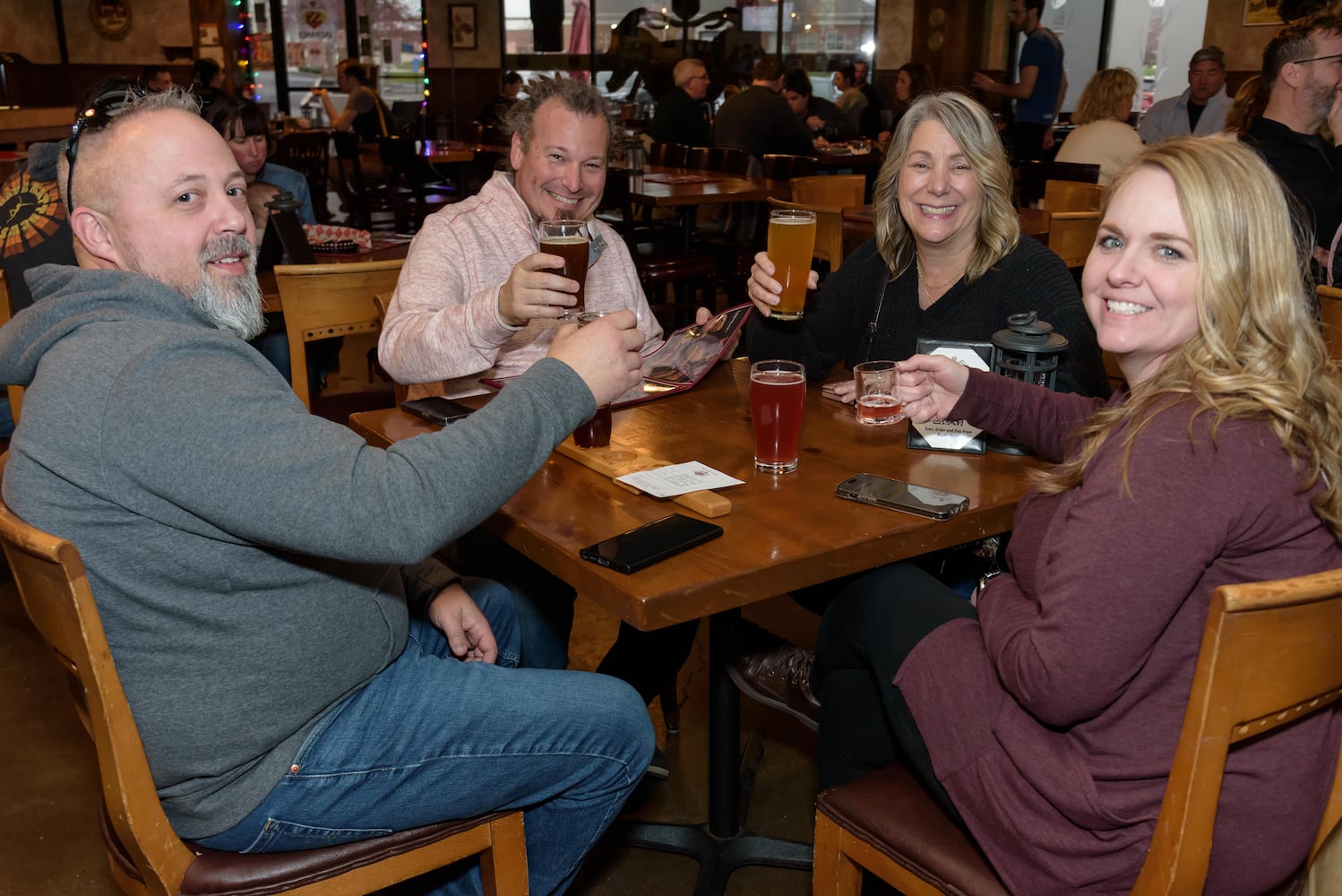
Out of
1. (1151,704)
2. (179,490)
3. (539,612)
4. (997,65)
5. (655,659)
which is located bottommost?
(655,659)

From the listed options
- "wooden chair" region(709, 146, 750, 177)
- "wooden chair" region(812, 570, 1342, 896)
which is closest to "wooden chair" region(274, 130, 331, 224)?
"wooden chair" region(709, 146, 750, 177)

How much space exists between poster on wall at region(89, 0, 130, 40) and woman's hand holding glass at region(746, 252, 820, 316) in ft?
42.6

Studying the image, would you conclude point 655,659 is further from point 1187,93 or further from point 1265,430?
point 1187,93

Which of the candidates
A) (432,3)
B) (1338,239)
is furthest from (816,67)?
(1338,239)

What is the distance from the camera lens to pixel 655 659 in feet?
7.39

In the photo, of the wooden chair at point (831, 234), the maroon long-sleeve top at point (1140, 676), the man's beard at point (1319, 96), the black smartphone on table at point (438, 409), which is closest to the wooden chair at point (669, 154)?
the wooden chair at point (831, 234)

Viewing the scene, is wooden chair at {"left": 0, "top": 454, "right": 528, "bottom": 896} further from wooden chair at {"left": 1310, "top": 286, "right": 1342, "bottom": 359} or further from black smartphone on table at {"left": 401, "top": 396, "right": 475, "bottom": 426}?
wooden chair at {"left": 1310, "top": 286, "right": 1342, "bottom": 359}

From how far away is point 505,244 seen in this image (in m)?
2.41

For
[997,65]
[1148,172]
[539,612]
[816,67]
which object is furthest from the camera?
[816,67]

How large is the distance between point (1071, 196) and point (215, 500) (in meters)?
4.52

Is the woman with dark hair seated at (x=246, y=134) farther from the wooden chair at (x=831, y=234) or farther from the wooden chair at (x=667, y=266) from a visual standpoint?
the wooden chair at (x=831, y=234)

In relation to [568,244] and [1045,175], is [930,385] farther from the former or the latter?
[1045,175]

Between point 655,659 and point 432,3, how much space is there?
480 inches

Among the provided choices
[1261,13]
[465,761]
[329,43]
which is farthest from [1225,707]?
[329,43]
